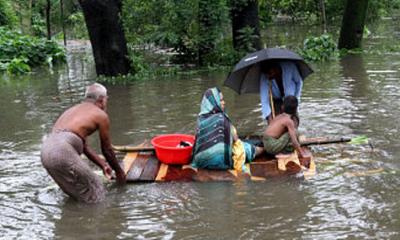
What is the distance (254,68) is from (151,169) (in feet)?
7.61

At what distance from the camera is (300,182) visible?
652 centimetres

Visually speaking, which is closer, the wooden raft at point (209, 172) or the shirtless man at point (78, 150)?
the shirtless man at point (78, 150)

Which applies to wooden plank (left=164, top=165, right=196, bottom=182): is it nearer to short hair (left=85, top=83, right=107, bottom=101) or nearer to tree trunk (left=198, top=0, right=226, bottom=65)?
short hair (left=85, top=83, right=107, bottom=101)

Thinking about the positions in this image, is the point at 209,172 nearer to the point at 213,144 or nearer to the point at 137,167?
the point at 213,144

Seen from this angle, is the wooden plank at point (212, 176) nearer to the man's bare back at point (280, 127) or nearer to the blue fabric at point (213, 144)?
the blue fabric at point (213, 144)

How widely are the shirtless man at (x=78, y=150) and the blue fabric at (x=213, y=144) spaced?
40.0 inches

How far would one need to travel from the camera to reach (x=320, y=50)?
17.1 m

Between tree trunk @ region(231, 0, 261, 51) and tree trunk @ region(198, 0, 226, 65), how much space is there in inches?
29.2

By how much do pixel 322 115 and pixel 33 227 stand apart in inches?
227

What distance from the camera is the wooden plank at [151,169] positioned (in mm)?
6703

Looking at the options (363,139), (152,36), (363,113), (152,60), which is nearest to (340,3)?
(152,60)

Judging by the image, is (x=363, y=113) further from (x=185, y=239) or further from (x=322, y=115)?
(x=185, y=239)

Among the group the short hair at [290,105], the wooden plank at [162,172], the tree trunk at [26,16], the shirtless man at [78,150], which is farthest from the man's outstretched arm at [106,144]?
the tree trunk at [26,16]

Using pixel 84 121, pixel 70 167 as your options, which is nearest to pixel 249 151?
pixel 84 121
